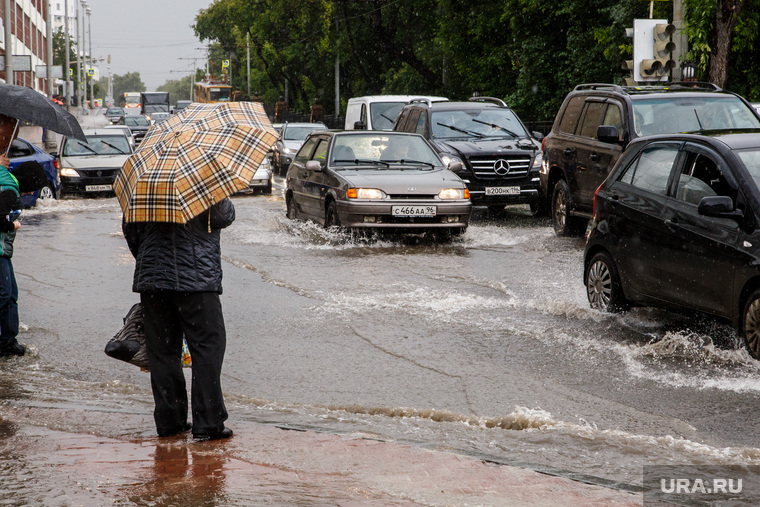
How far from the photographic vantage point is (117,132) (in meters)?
25.6

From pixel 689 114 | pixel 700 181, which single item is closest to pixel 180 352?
pixel 700 181

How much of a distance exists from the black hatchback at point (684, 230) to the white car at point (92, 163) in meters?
15.5

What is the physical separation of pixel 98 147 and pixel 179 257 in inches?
821

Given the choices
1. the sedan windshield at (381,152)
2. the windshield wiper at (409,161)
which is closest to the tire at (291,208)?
the sedan windshield at (381,152)

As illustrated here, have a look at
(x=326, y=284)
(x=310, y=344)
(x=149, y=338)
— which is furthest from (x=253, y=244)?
(x=149, y=338)

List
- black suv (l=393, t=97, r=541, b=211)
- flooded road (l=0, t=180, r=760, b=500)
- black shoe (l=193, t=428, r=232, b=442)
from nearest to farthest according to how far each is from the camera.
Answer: black shoe (l=193, t=428, r=232, b=442) → flooded road (l=0, t=180, r=760, b=500) → black suv (l=393, t=97, r=541, b=211)

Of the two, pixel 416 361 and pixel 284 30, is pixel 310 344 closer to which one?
pixel 416 361

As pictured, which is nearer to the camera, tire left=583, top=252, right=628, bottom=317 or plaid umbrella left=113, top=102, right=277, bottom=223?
plaid umbrella left=113, top=102, right=277, bottom=223

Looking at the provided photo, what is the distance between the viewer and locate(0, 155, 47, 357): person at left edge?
6812 mm

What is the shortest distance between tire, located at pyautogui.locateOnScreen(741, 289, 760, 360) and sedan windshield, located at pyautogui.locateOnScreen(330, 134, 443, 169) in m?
8.38

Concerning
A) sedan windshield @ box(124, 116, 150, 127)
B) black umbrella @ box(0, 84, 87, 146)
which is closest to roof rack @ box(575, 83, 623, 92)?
black umbrella @ box(0, 84, 87, 146)

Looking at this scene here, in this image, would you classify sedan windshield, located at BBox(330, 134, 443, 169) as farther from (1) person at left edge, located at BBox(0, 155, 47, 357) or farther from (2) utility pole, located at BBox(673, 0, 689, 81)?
(1) person at left edge, located at BBox(0, 155, 47, 357)

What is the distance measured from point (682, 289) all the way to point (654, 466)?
2.81m

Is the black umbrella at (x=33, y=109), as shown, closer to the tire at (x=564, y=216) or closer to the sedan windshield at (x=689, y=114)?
the sedan windshield at (x=689, y=114)
